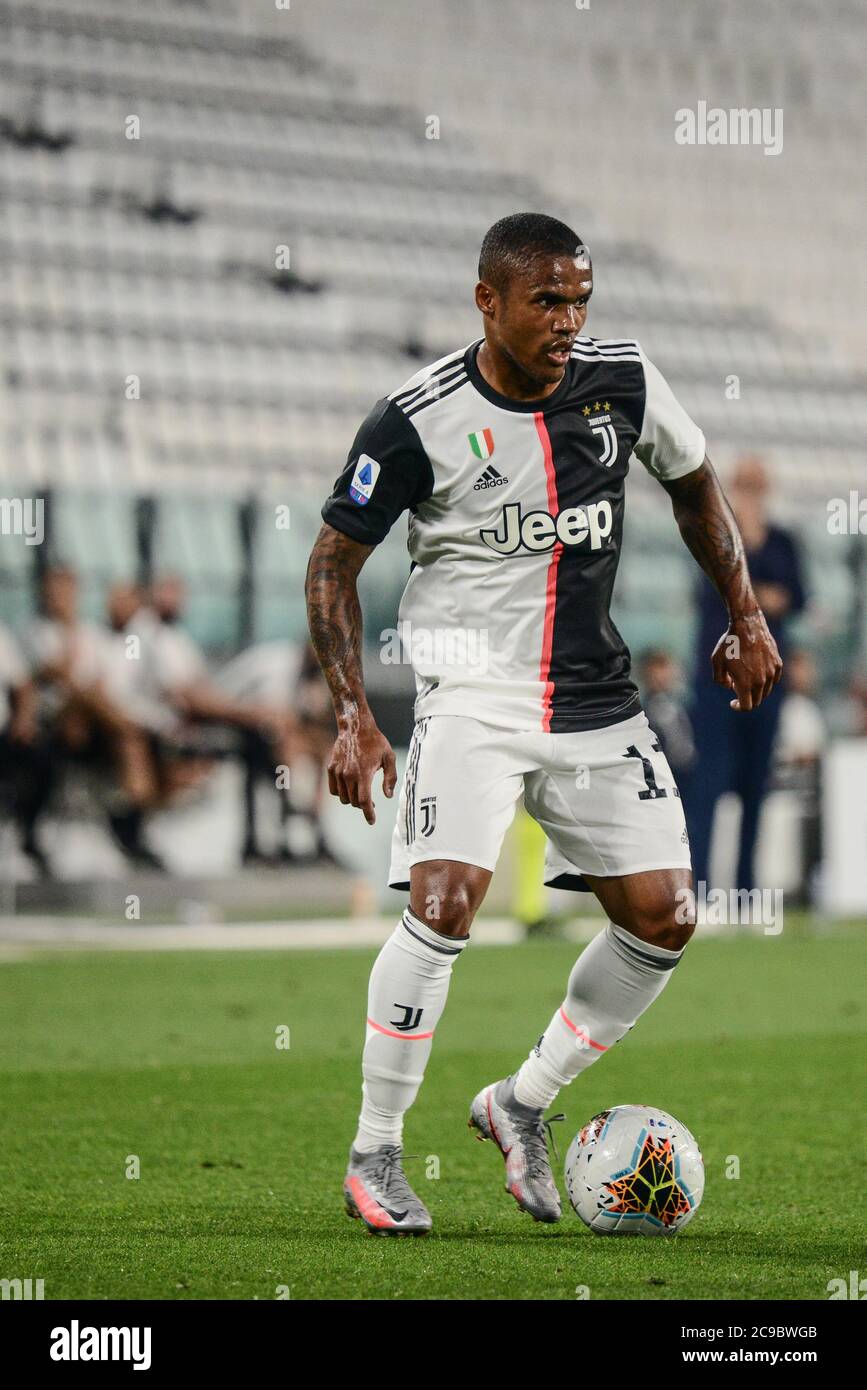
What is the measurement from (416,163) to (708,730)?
15.1m

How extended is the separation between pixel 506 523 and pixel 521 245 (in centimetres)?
54

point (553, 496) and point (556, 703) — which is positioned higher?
point (553, 496)

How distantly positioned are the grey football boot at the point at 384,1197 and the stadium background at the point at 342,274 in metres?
9.73

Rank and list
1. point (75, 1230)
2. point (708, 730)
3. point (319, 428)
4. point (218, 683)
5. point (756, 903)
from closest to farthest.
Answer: point (75, 1230) → point (708, 730) → point (756, 903) → point (218, 683) → point (319, 428)

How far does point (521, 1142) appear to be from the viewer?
159 inches

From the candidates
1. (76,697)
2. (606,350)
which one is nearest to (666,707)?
(76,697)

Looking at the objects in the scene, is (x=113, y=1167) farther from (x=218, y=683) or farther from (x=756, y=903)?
(x=218, y=683)

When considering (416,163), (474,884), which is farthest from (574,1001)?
(416,163)

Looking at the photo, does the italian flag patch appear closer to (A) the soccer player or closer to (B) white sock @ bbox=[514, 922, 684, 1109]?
(A) the soccer player

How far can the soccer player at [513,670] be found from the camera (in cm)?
377

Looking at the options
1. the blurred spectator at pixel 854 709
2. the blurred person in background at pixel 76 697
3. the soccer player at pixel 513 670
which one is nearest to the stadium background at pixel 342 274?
the blurred spectator at pixel 854 709

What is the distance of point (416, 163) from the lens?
81.8 ft

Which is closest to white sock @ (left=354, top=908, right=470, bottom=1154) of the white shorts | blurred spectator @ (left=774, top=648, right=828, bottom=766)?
the white shorts

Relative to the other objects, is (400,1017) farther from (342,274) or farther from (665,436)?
(342,274)
